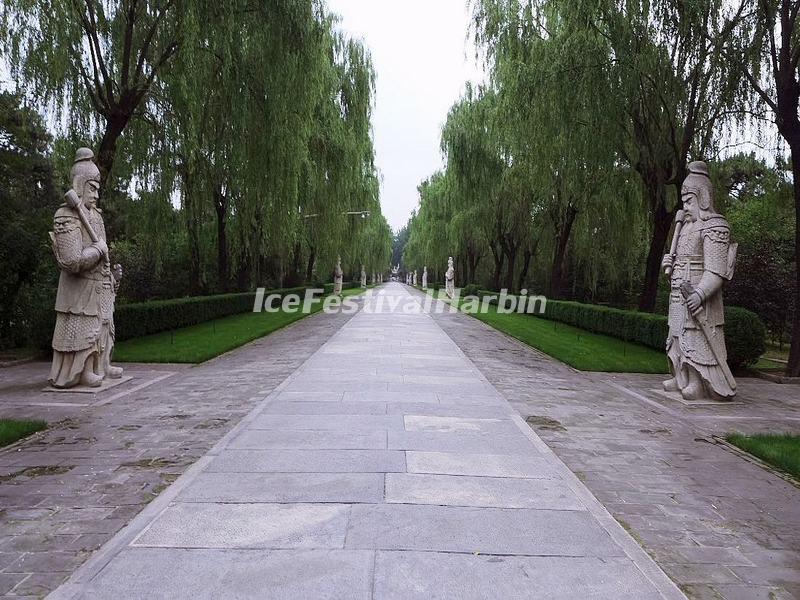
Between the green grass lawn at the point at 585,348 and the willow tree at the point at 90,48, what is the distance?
1019cm

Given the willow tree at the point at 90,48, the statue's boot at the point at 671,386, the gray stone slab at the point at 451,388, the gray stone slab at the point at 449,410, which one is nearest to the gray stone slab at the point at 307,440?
the gray stone slab at the point at 449,410

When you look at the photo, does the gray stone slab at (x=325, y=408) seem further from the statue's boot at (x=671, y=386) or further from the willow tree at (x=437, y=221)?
the willow tree at (x=437, y=221)

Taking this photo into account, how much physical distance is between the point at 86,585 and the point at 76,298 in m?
6.06

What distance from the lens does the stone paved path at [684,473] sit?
10.6 ft

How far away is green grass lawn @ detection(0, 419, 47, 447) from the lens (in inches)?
210

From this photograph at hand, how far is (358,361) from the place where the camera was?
1061 cm

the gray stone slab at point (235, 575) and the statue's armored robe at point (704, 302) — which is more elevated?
the statue's armored robe at point (704, 302)

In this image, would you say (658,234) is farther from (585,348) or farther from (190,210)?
(190,210)

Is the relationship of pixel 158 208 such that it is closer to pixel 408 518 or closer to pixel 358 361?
pixel 358 361

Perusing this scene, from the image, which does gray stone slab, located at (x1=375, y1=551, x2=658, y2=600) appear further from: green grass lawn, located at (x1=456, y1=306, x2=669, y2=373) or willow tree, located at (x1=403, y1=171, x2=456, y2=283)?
willow tree, located at (x1=403, y1=171, x2=456, y2=283)

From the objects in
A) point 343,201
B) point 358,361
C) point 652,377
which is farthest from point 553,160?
A: point 343,201

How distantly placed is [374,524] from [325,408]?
10.9 ft

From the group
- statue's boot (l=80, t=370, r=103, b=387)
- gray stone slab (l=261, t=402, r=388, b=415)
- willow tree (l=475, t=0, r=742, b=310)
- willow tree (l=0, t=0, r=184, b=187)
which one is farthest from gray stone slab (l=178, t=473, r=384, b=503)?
willow tree (l=475, t=0, r=742, b=310)

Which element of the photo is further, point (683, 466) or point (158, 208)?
point (158, 208)
